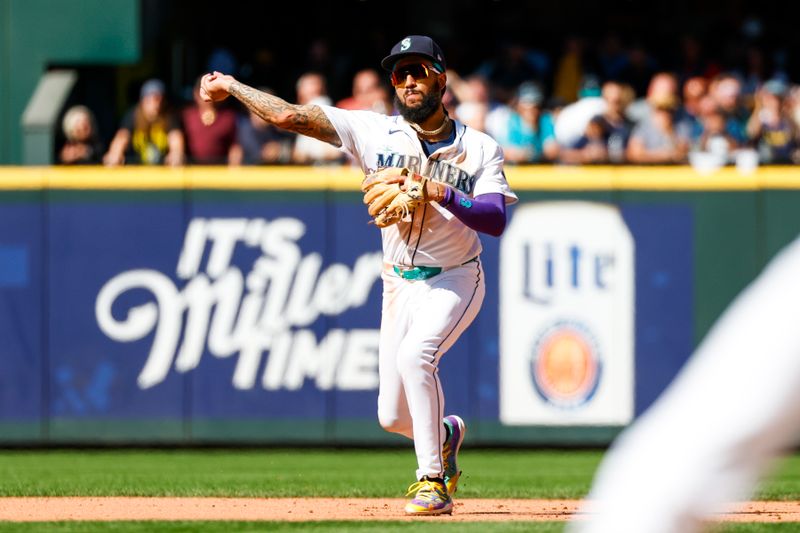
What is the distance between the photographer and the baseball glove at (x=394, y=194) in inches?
223

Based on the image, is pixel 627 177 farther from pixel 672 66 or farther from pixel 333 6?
pixel 333 6

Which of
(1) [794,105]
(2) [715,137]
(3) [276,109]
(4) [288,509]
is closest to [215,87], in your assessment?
(3) [276,109]

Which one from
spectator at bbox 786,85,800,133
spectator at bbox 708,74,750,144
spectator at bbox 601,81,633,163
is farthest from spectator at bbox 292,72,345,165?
spectator at bbox 786,85,800,133

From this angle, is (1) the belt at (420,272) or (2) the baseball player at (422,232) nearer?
(2) the baseball player at (422,232)

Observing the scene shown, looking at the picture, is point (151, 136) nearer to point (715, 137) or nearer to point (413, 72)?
point (715, 137)

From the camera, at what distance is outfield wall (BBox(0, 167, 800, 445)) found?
10281 millimetres

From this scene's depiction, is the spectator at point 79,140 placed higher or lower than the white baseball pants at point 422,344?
higher

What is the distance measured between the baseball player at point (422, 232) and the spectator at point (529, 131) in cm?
487

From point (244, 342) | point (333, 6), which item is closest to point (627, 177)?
point (244, 342)

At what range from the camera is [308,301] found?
33.9 ft

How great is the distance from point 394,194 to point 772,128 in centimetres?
658

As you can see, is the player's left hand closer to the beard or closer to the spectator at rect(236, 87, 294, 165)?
the beard

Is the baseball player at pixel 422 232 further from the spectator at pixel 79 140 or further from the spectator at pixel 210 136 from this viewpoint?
the spectator at pixel 210 136

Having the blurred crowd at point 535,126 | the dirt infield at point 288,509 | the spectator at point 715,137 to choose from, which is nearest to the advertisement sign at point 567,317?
the blurred crowd at point 535,126
